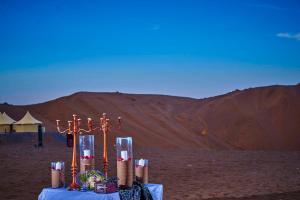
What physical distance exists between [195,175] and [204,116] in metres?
36.6

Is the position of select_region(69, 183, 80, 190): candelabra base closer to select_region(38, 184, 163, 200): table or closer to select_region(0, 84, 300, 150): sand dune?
select_region(38, 184, 163, 200): table

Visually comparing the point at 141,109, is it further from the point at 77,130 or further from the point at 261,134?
the point at 77,130

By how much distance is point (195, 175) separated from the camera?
18.4 m

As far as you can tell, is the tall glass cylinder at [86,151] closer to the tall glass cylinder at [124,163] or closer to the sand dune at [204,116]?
the tall glass cylinder at [124,163]

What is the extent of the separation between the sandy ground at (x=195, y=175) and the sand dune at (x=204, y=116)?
16843 mm

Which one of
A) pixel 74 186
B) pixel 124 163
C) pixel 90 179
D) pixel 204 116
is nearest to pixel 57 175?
pixel 74 186

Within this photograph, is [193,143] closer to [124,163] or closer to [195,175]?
[195,175]

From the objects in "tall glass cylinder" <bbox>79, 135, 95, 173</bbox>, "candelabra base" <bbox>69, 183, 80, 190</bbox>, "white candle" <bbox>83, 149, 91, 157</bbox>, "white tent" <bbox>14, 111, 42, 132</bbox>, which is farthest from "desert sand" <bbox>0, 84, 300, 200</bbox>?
"candelabra base" <bbox>69, 183, 80, 190</bbox>

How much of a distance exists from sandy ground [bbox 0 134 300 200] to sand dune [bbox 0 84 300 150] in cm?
1684

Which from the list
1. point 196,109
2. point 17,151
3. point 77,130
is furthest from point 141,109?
point 77,130

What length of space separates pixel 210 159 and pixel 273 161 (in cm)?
288

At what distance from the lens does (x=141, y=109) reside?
59469 millimetres

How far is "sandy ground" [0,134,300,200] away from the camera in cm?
1454

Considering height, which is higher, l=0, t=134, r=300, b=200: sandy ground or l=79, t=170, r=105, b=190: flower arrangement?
l=79, t=170, r=105, b=190: flower arrangement
